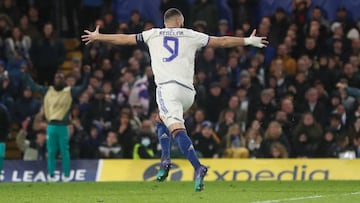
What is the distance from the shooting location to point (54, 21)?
3038 cm

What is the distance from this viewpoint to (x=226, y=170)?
2330 cm

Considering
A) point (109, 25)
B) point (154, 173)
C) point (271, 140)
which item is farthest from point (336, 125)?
point (109, 25)

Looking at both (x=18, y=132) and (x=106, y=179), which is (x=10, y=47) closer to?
(x=18, y=132)

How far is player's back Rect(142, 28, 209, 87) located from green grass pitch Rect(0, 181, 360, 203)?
1553 millimetres

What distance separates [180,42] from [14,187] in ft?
15.0

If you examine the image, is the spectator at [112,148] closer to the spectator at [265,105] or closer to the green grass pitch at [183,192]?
the spectator at [265,105]

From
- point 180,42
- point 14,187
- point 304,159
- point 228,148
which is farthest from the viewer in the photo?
point 228,148

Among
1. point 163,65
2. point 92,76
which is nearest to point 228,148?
point 92,76

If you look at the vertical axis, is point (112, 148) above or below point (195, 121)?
below

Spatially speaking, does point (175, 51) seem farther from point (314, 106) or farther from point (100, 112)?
point (100, 112)

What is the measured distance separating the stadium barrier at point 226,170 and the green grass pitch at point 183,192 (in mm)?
3177

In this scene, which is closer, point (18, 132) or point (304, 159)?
point (304, 159)

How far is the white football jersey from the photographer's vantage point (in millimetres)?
15984

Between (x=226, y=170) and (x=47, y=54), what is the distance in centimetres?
644
